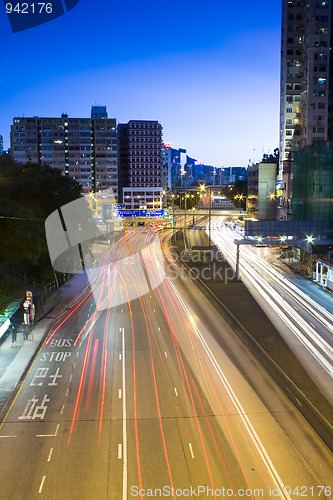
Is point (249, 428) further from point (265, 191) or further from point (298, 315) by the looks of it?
point (265, 191)

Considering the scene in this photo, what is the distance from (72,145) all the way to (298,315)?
364 ft

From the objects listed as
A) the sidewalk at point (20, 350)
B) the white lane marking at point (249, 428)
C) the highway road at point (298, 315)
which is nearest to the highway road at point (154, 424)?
the white lane marking at point (249, 428)

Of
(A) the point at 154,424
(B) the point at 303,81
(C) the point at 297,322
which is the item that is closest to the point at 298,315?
(C) the point at 297,322

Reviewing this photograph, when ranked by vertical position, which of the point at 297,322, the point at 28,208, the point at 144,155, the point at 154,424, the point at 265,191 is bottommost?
the point at 154,424

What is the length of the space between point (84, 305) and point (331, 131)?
64.3 metres

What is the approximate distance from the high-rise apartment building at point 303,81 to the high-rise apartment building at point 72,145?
58681 mm

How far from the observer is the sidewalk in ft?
60.6

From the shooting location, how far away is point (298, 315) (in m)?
27.8

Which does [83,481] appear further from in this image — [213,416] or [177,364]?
[177,364]

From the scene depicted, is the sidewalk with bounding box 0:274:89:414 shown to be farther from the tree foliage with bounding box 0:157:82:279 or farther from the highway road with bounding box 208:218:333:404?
the highway road with bounding box 208:218:333:404

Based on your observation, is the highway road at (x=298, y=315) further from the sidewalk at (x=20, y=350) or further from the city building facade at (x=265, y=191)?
the city building facade at (x=265, y=191)

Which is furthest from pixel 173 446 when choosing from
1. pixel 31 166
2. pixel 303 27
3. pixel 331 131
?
pixel 303 27

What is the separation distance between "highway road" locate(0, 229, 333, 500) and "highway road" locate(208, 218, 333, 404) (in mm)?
2480

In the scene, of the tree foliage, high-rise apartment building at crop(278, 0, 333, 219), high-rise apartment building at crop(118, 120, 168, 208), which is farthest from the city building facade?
the tree foliage
